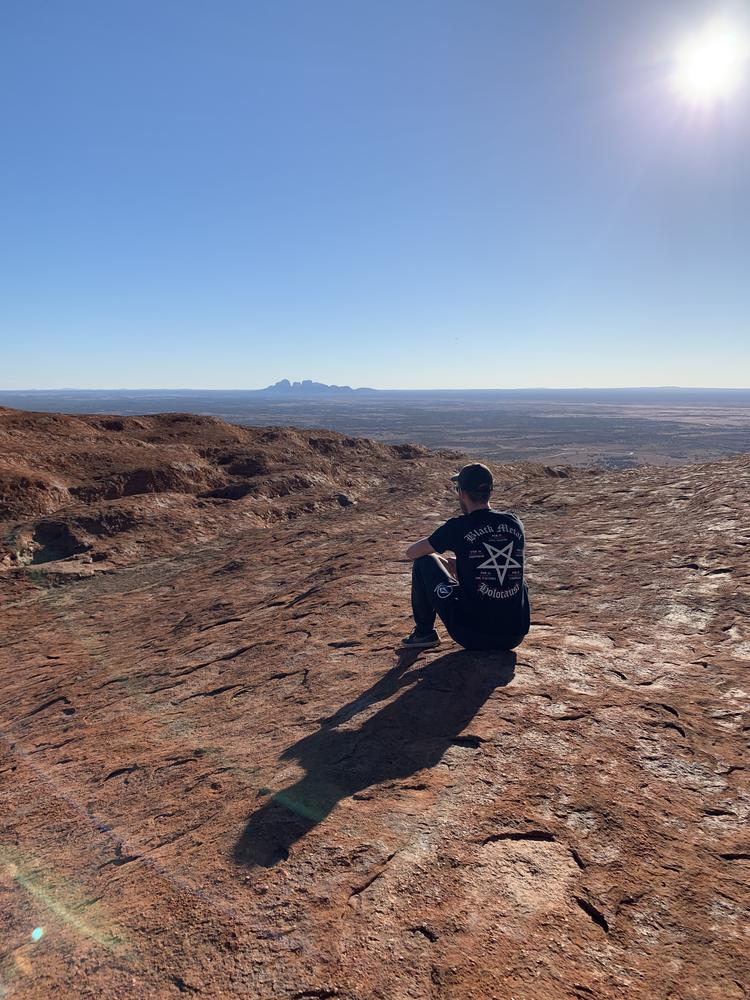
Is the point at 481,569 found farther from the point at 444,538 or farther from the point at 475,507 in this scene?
the point at 475,507

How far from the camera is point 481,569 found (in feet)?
14.2

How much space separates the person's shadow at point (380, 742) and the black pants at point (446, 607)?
0.54ft

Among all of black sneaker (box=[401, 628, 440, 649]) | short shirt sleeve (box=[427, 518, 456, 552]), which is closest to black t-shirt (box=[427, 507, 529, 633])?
short shirt sleeve (box=[427, 518, 456, 552])

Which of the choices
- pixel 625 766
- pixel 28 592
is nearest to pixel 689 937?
pixel 625 766

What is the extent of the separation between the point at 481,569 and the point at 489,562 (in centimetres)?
8

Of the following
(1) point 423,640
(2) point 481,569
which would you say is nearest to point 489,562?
→ (2) point 481,569

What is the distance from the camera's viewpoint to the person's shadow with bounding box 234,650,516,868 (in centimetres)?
292

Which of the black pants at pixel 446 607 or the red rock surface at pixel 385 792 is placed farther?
the black pants at pixel 446 607

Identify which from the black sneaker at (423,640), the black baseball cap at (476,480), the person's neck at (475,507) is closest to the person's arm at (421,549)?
the person's neck at (475,507)

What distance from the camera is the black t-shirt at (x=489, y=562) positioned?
170 inches

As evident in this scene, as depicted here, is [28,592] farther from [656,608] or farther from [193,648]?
[656,608]

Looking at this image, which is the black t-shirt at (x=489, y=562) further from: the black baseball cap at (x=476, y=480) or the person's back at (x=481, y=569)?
the black baseball cap at (x=476, y=480)

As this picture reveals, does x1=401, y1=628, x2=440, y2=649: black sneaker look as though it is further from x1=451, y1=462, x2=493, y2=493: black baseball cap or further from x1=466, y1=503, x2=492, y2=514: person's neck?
x1=451, y1=462, x2=493, y2=493: black baseball cap

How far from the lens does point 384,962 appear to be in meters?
2.12
